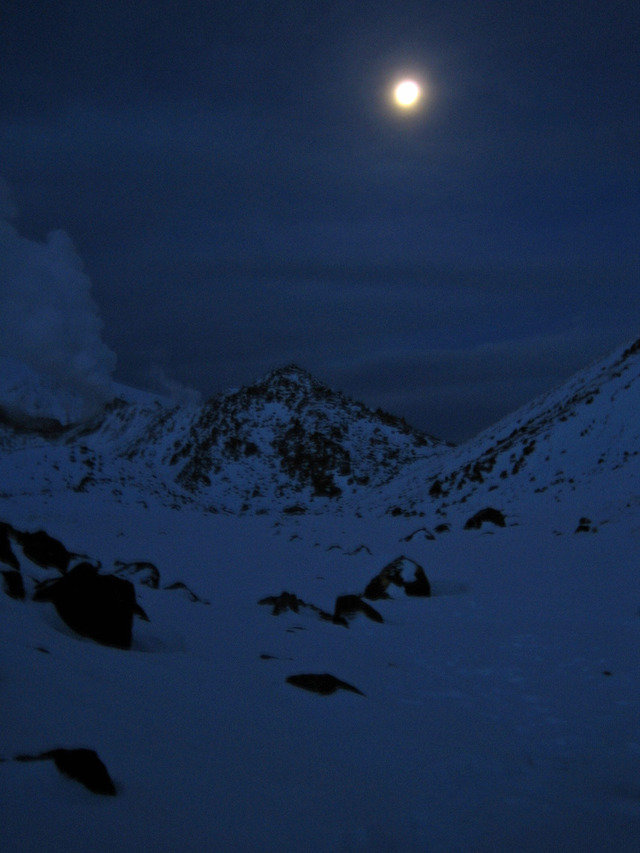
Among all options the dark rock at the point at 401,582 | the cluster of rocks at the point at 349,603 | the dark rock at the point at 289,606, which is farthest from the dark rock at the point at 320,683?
the dark rock at the point at 401,582

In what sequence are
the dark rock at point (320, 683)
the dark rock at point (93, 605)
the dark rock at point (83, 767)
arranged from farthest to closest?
the dark rock at point (93, 605) < the dark rock at point (320, 683) < the dark rock at point (83, 767)

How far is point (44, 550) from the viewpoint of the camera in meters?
8.56

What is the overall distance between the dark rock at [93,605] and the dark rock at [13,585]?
0.53 ft

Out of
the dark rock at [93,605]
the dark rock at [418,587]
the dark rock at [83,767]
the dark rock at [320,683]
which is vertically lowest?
the dark rock at [83,767]

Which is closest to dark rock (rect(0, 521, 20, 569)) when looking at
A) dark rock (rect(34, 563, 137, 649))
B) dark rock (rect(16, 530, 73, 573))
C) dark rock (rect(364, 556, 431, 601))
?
dark rock (rect(34, 563, 137, 649))

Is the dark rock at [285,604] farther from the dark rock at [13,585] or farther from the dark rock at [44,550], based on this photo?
the dark rock at [13,585]

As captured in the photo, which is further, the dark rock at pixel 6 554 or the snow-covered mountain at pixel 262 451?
the snow-covered mountain at pixel 262 451

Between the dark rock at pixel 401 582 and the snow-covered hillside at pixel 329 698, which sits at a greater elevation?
the dark rock at pixel 401 582

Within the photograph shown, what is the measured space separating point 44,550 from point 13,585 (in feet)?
11.4

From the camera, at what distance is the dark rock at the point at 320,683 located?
4707 mm

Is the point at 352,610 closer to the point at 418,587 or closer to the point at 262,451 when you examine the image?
the point at 418,587

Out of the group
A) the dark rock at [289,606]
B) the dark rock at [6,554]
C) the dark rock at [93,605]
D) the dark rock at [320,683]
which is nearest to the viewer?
the dark rock at [320,683]

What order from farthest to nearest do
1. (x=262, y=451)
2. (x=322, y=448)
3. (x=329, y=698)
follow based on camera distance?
(x=262, y=451) → (x=322, y=448) → (x=329, y=698)

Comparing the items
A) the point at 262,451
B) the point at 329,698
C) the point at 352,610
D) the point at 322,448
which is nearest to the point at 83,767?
the point at 329,698
